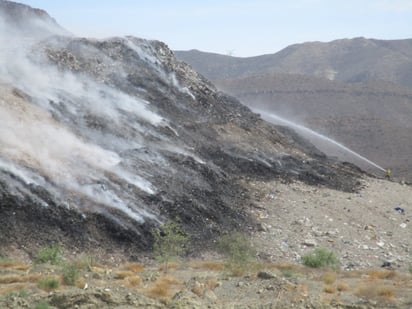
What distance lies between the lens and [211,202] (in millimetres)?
28531

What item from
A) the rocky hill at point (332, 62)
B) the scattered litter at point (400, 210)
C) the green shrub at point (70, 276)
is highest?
the rocky hill at point (332, 62)

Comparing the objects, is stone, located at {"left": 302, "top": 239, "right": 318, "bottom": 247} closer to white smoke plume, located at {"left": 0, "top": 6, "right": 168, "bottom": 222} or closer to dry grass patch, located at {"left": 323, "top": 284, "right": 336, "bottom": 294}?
white smoke plume, located at {"left": 0, "top": 6, "right": 168, "bottom": 222}

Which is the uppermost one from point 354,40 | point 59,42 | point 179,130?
point 354,40

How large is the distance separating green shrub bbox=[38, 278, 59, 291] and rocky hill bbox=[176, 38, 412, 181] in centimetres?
4263

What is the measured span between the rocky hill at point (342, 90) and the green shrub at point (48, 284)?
140 ft

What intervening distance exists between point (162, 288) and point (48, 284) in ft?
9.16

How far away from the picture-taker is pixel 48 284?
13922 millimetres

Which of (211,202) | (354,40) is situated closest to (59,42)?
(211,202)

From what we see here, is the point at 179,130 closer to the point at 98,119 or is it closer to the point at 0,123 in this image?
the point at 98,119

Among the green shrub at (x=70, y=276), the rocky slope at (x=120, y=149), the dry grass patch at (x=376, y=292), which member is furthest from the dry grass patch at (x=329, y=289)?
the rocky slope at (x=120, y=149)

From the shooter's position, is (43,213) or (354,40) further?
(354,40)

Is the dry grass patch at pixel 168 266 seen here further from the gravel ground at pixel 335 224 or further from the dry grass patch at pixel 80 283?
the gravel ground at pixel 335 224

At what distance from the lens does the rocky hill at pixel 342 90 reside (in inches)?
2950

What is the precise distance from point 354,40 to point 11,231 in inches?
7507
